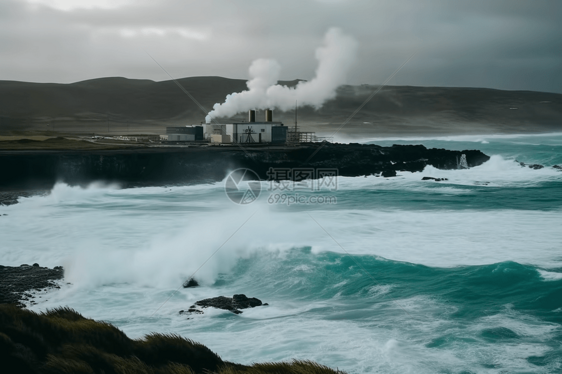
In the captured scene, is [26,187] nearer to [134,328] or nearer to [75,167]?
[75,167]

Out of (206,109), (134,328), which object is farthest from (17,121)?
(134,328)

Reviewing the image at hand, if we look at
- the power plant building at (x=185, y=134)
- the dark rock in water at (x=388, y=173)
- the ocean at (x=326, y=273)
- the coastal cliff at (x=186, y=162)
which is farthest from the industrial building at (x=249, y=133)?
the ocean at (x=326, y=273)

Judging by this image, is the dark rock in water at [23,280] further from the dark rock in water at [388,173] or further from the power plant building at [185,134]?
the power plant building at [185,134]

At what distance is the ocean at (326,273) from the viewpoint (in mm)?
11383

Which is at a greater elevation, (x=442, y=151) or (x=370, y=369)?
(x=442, y=151)

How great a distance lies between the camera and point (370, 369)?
10.3m

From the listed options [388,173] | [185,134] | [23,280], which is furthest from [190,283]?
[185,134]

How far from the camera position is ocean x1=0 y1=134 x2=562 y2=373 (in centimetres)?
1138

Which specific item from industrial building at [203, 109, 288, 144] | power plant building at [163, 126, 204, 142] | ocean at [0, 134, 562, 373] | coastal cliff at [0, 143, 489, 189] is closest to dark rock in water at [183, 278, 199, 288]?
ocean at [0, 134, 562, 373]

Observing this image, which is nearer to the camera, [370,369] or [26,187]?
[370,369]

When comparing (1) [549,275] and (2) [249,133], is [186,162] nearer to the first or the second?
(2) [249,133]

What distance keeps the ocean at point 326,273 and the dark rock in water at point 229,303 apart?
296 millimetres

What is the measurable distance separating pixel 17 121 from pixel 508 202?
442 feet

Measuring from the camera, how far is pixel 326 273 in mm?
17172
